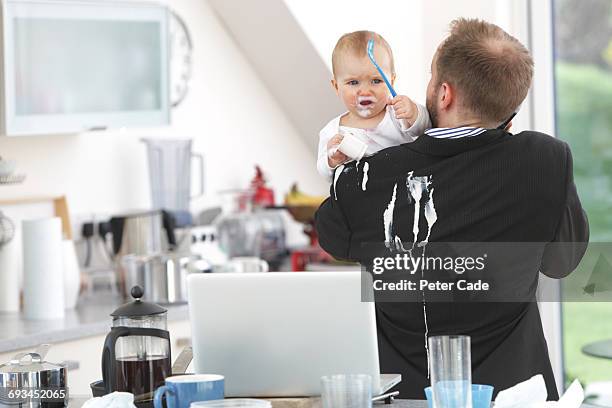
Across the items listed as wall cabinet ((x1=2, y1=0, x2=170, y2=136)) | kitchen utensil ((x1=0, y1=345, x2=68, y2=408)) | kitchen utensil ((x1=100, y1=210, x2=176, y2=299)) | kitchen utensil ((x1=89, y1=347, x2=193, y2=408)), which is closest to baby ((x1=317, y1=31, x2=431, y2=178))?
kitchen utensil ((x1=89, y1=347, x2=193, y2=408))

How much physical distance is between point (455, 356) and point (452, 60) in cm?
70

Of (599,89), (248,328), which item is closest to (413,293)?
(248,328)

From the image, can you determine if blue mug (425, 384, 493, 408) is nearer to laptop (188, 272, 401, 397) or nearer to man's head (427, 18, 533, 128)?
laptop (188, 272, 401, 397)

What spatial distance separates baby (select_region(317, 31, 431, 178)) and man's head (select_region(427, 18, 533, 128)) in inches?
8.6

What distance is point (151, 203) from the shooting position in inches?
169

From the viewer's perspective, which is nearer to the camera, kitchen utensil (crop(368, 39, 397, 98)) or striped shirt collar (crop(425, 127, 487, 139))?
striped shirt collar (crop(425, 127, 487, 139))

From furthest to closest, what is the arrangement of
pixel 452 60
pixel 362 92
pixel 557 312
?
pixel 557 312 → pixel 362 92 → pixel 452 60

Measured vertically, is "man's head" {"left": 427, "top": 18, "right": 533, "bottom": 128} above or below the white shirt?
above

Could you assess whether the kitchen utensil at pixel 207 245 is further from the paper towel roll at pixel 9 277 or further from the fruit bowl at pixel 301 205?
the paper towel roll at pixel 9 277

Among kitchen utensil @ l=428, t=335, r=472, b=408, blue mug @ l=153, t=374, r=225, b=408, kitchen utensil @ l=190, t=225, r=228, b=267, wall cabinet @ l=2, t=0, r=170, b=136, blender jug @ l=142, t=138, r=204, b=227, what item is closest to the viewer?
kitchen utensil @ l=428, t=335, r=472, b=408

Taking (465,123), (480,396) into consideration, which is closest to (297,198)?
Answer: (465,123)

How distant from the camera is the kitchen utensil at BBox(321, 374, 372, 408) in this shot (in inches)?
67.3

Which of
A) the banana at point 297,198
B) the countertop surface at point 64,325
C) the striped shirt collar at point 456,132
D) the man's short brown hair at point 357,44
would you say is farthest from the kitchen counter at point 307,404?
the banana at point 297,198

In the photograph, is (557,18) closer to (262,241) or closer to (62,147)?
(262,241)
